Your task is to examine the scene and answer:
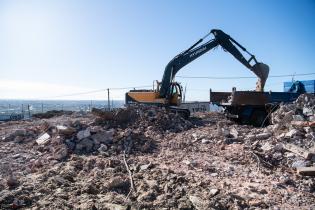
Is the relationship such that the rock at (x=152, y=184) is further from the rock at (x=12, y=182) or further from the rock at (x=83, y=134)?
the rock at (x=83, y=134)

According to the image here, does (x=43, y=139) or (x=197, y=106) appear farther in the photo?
(x=197, y=106)

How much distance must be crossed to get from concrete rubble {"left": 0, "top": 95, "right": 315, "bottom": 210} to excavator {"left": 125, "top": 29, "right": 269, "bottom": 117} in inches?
126

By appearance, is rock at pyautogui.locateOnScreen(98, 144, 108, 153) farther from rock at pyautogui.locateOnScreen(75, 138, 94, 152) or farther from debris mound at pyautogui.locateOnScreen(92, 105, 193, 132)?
debris mound at pyautogui.locateOnScreen(92, 105, 193, 132)

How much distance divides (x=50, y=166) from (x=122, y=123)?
4835mm

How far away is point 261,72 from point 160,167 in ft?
32.5

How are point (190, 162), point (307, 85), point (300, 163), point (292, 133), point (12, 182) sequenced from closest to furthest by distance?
point (12, 182)
point (300, 163)
point (190, 162)
point (292, 133)
point (307, 85)

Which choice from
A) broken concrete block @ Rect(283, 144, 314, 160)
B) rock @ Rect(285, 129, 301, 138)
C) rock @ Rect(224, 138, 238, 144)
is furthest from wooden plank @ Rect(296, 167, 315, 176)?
rock @ Rect(224, 138, 238, 144)

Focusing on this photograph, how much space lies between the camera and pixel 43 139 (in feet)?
33.3

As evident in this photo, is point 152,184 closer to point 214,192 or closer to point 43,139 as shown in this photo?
point 214,192

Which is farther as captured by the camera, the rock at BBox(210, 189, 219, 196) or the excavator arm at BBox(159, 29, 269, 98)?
the excavator arm at BBox(159, 29, 269, 98)

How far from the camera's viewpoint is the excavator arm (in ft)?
50.6

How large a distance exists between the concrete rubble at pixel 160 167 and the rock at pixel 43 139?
0.03 metres

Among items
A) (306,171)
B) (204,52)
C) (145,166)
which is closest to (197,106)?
(204,52)

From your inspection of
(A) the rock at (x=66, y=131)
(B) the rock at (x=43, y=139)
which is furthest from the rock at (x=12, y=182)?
(A) the rock at (x=66, y=131)
